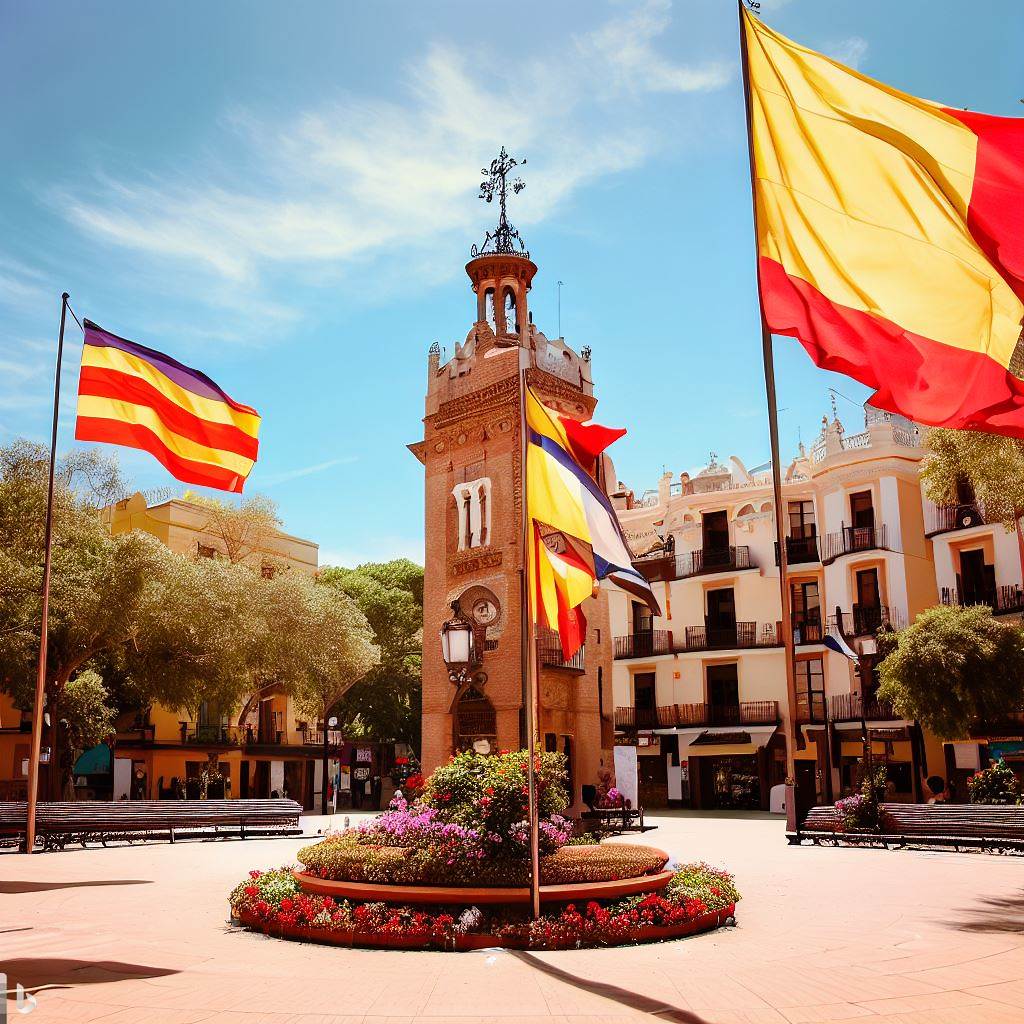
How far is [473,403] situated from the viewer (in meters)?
32.8

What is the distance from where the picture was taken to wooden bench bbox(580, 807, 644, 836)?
2583cm

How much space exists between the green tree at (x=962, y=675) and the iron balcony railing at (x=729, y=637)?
34.7 ft

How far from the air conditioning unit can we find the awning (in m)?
10.7

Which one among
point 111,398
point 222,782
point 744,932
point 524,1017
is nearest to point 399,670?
point 222,782

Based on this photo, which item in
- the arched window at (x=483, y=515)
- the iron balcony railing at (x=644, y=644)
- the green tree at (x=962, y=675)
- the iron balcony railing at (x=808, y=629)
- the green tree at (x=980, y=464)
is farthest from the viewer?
the iron balcony railing at (x=644, y=644)

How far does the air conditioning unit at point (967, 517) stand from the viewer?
1474 inches

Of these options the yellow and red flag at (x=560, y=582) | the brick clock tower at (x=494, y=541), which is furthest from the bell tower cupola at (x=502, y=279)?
the yellow and red flag at (x=560, y=582)

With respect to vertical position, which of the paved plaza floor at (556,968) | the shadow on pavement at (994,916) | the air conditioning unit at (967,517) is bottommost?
the shadow on pavement at (994,916)

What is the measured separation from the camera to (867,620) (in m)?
39.3

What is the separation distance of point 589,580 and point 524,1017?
7.01 metres

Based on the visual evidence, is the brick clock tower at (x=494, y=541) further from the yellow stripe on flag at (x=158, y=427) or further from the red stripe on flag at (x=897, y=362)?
the red stripe on flag at (x=897, y=362)

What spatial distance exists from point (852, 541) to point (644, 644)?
10.6 m

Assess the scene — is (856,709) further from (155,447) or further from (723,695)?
(155,447)

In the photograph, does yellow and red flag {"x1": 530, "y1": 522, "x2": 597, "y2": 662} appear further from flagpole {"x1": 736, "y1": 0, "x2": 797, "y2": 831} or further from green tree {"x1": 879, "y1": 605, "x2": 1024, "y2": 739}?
green tree {"x1": 879, "y1": 605, "x2": 1024, "y2": 739}
